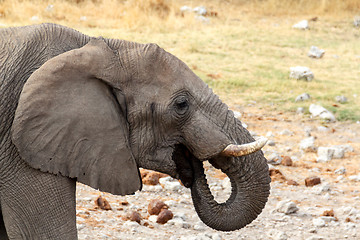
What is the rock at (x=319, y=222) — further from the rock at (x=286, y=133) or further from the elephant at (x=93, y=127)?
the rock at (x=286, y=133)

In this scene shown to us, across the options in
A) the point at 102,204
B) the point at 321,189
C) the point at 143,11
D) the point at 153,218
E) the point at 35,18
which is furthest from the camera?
the point at 143,11

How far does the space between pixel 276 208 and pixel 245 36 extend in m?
8.12

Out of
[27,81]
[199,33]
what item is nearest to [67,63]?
[27,81]

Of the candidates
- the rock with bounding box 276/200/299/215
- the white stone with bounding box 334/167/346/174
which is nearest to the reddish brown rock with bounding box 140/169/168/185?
the rock with bounding box 276/200/299/215

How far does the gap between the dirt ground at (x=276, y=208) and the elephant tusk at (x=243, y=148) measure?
5.44ft

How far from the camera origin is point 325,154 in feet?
25.7

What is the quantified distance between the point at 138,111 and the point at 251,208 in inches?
31.6

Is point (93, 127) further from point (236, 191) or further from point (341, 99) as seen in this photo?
point (341, 99)

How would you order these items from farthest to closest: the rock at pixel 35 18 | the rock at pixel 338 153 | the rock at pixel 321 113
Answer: the rock at pixel 35 18 < the rock at pixel 321 113 < the rock at pixel 338 153

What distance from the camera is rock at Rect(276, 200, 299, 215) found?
235 inches

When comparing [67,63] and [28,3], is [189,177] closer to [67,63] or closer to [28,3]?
[67,63]

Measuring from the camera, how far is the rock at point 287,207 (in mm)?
5969

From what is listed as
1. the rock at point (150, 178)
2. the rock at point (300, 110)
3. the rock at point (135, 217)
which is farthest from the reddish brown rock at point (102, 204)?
A: the rock at point (300, 110)

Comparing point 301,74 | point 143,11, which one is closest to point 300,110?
point 301,74
